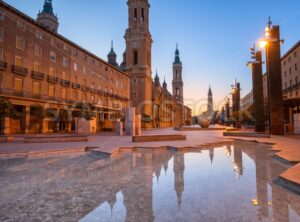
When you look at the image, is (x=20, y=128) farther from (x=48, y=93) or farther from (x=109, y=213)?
(x=109, y=213)

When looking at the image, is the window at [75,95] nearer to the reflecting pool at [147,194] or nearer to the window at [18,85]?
the window at [18,85]

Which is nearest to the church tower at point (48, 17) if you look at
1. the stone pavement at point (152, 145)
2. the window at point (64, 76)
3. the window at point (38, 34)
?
the window at point (64, 76)

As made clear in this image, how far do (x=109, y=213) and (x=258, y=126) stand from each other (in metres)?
22.5

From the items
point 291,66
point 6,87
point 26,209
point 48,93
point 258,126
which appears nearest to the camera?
point 26,209

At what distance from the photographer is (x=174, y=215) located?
10.8ft

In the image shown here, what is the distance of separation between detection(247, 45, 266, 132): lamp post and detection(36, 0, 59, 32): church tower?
7044 centimetres

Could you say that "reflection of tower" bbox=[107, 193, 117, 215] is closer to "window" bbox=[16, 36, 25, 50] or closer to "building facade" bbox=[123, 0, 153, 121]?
"window" bbox=[16, 36, 25, 50]

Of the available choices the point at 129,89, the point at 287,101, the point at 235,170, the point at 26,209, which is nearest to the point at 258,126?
the point at 287,101

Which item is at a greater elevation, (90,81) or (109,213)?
(90,81)

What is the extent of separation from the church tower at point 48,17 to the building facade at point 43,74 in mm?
43272

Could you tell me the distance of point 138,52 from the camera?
60.8 metres

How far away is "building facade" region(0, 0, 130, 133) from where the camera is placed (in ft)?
87.1

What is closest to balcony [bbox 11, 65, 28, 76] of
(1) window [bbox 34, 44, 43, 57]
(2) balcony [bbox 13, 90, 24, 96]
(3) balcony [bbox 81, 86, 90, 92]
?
(2) balcony [bbox 13, 90, 24, 96]

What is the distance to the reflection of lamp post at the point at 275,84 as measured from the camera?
18.7 m
